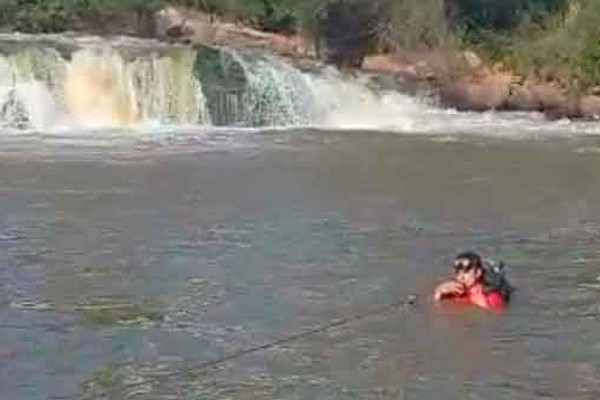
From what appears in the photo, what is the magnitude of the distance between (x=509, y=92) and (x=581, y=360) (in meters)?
20.6

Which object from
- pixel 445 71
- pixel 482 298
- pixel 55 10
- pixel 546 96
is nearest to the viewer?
pixel 482 298

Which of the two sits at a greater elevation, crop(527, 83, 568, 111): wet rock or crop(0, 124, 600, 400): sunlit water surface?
crop(0, 124, 600, 400): sunlit water surface

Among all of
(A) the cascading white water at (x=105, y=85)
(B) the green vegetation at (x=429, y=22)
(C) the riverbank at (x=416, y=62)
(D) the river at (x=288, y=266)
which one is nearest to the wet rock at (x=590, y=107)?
(C) the riverbank at (x=416, y=62)

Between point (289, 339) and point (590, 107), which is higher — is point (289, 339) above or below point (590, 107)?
above

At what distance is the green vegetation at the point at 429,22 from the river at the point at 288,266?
284 inches

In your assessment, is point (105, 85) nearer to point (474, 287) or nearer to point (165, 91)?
point (165, 91)

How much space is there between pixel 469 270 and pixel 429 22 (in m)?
21.1

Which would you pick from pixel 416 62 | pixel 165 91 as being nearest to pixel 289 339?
pixel 165 91

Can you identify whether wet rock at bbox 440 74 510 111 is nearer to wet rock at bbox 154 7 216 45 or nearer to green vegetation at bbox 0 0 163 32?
wet rock at bbox 154 7 216 45

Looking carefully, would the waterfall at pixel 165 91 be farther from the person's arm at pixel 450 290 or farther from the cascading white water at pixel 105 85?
the person's arm at pixel 450 290

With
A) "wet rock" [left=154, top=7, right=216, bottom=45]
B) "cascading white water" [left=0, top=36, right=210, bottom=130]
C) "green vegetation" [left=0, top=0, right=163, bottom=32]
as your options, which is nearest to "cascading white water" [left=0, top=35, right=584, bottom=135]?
"cascading white water" [left=0, top=36, right=210, bottom=130]

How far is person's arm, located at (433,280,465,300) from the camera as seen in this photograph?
11.8 meters

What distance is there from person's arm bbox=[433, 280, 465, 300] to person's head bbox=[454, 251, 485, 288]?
48 mm

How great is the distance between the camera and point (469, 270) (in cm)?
1170
